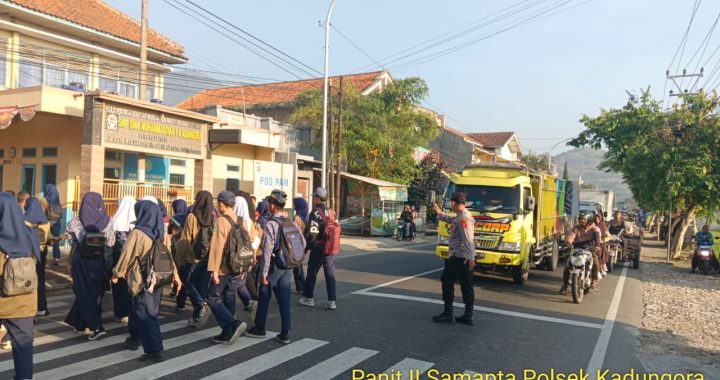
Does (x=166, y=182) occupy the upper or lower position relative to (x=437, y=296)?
upper

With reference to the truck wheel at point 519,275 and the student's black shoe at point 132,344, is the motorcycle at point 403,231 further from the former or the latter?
the student's black shoe at point 132,344

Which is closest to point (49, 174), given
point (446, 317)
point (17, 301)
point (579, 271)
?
point (17, 301)

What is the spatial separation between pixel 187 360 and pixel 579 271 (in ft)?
24.7

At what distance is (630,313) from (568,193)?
9.38 m

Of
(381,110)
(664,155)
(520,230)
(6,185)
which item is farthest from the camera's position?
(381,110)

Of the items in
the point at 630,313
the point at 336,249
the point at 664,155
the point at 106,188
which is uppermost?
the point at 664,155

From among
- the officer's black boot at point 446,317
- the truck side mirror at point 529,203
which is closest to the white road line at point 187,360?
the officer's black boot at point 446,317

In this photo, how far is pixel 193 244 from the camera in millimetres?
7160

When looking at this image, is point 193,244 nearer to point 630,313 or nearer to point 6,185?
point 630,313

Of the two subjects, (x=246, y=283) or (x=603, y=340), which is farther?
(x=246, y=283)

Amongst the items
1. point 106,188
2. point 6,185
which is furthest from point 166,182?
point 6,185

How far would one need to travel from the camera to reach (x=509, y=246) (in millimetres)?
11086

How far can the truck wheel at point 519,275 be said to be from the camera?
11.6 m

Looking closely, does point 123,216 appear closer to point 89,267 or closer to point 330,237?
point 89,267
